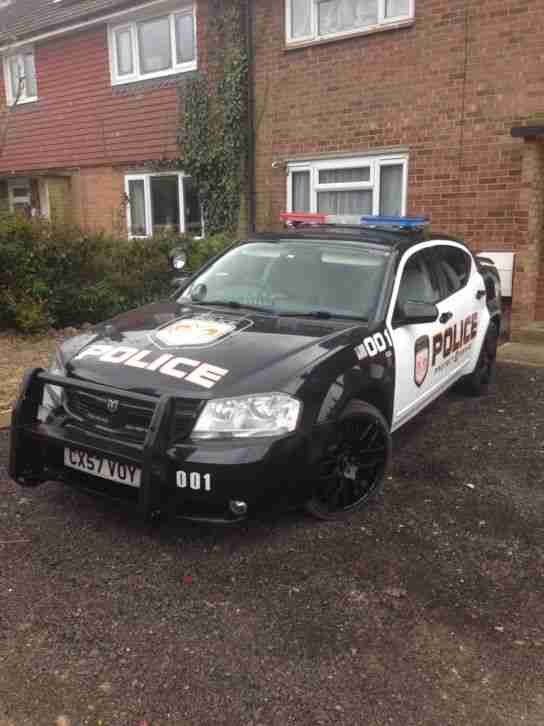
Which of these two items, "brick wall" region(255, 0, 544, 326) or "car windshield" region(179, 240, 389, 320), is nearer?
"car windshield" region(179, 240, 389, 320)

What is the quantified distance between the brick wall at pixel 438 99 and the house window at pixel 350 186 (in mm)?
209

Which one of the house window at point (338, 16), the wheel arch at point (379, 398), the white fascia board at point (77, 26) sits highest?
the white fascia board at point (77, 26)

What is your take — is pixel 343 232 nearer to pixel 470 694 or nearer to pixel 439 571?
pixel 439 571

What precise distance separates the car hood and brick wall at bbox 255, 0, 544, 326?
5291 millimetres

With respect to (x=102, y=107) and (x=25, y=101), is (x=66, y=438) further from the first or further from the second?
(x=25, y=101)

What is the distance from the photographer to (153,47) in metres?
12.0

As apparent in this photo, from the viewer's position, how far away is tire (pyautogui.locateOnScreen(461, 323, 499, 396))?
19.1ft

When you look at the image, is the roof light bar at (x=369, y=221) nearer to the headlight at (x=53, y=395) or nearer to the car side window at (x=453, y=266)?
the car side window at (x=453, y=266)

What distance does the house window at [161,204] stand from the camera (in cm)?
1214

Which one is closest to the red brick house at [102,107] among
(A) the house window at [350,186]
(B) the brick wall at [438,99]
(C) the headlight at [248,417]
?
(B) the brick wall at [438,99]

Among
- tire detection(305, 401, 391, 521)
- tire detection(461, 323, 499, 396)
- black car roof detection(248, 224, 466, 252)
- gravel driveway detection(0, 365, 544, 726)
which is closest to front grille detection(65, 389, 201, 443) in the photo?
gravel driveway detection(0, 365, 544, 726)

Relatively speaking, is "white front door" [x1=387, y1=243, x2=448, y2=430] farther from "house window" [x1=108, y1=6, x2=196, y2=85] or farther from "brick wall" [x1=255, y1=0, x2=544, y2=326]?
"house window" [x1=108, y1=6, x2=196, y2=85]

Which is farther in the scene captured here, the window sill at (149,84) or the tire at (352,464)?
the window sill at (149,84)

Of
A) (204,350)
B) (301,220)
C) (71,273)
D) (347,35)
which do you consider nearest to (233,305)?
(204,350)
